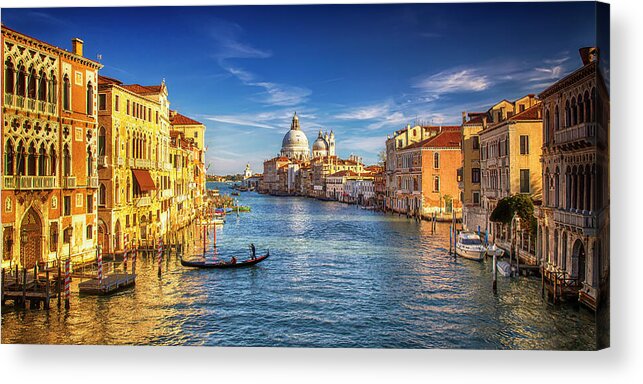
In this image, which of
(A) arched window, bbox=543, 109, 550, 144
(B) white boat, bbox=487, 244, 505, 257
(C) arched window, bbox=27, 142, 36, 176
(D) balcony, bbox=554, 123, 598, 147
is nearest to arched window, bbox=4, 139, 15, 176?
(C) arched window, bbox=27, 142, 36, 176

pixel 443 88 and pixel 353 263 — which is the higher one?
pixel 443 88

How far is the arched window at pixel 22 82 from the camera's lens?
623 centimetres

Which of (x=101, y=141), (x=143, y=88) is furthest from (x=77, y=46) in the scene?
(x=101, y=141)

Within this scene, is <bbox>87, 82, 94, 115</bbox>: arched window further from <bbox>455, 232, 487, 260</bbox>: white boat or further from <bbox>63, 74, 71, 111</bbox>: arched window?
<bbox>455, 232, 487, 260</bbox>: white boat

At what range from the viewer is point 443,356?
5.61 meters

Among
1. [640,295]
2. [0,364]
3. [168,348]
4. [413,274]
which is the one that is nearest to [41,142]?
[0,364]

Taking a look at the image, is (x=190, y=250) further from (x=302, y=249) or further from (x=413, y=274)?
(x=413, y=274)

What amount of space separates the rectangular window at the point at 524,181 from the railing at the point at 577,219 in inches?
66.7

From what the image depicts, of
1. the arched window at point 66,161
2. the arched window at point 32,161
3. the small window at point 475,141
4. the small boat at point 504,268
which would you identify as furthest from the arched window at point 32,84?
the small window at point 475,141

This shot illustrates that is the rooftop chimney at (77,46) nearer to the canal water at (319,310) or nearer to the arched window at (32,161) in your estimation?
the arched window at (32,161)

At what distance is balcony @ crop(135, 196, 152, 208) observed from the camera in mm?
8228

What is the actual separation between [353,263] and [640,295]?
4.29 metres

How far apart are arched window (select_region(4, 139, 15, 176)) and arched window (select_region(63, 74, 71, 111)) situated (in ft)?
3.20

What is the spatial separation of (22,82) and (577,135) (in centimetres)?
666
